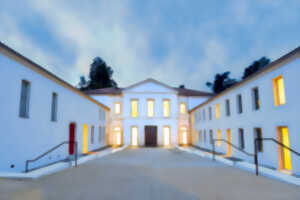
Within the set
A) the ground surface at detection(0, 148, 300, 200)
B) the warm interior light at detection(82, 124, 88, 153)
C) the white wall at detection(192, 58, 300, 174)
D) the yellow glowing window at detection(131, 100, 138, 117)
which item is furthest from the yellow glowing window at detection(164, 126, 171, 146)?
the ground surface at detection(0, 148, 300, 200)

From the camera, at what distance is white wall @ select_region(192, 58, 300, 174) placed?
26.8 ft

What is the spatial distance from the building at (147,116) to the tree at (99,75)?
2630 cm

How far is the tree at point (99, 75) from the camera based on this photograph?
5297 centimetres

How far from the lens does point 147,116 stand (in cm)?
2606

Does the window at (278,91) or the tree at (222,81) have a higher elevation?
the tree at (222,81)

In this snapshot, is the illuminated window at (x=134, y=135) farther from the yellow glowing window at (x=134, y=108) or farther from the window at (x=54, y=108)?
the window at (x=54, y=108)

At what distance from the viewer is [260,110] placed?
10992mm

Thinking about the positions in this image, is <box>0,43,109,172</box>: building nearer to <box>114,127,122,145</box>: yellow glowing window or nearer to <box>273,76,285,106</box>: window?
<box>273,76,285,106</box>: window

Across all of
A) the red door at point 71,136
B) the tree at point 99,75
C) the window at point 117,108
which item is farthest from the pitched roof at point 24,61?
the tree at point 99,75

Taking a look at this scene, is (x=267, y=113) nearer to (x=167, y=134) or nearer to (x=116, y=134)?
(x=167, y=134)

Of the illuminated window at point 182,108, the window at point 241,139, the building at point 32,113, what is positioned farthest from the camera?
the illuminated window at point 182,108

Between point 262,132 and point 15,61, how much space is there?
11534mm

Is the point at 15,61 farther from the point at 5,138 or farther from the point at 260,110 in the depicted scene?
the point at 260,110

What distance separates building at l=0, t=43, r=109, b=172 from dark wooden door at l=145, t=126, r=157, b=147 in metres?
11.8
